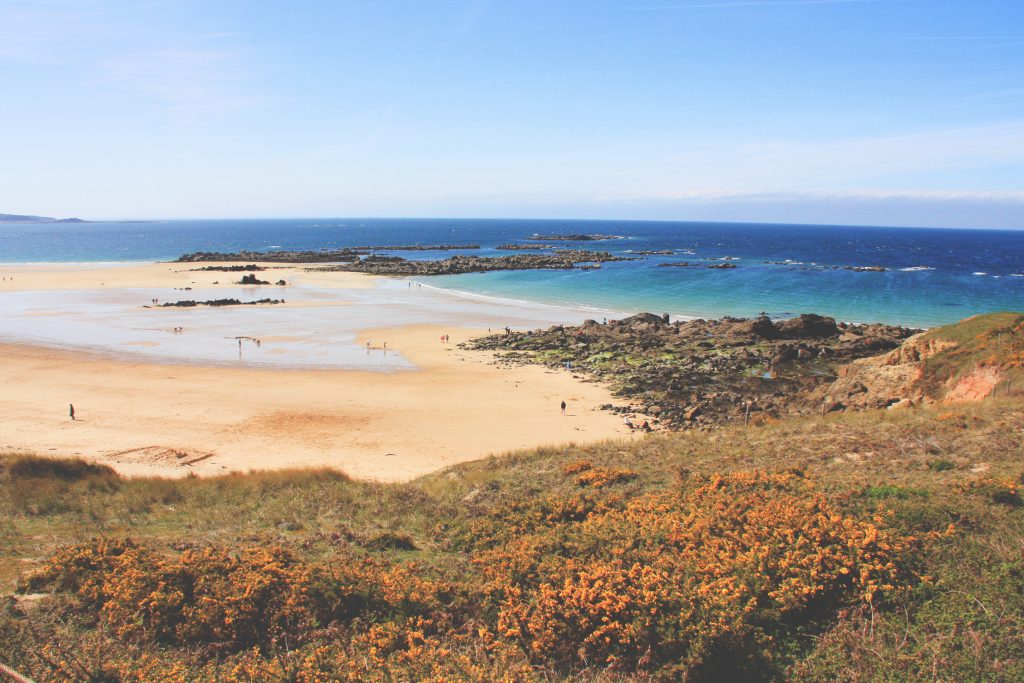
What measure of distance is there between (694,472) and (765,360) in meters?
24.4

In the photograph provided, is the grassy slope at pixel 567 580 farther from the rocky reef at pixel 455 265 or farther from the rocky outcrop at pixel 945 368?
the rocky reef at pixel 455 265

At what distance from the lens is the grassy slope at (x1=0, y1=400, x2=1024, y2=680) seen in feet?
22.8

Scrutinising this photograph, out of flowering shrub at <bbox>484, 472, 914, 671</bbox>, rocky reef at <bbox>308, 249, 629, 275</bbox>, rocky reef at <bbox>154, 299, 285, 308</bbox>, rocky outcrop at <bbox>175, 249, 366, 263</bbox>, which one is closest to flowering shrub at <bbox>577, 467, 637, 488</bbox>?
flowering shrub at <bbox>484, 472, 914, 671</bbox>

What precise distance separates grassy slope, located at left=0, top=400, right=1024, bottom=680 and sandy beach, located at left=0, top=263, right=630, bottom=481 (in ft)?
15.2

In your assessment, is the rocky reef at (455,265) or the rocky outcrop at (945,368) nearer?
the rocky outcrop at (945,368)

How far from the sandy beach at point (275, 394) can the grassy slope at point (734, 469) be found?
4642mm

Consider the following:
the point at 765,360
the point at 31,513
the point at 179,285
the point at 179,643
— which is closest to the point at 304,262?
the point at 179,285

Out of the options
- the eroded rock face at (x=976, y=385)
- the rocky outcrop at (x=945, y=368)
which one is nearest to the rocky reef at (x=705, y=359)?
the rocky outcrop at (x=945, y=368)

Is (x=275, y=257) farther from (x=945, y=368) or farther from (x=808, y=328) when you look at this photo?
(x=945, y=368)

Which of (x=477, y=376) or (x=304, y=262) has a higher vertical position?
(x=304, y=262)

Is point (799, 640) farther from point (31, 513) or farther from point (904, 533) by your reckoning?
point (31, 513)

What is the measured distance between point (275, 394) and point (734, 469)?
22592 millimetres

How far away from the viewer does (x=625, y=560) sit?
9.04 meters

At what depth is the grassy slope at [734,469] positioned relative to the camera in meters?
6.95
